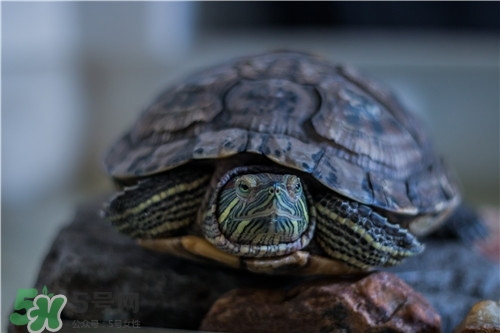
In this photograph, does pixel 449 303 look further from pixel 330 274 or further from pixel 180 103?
pixel 180 103

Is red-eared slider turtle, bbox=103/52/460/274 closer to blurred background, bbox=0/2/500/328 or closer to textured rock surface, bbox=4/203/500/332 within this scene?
textured rock surface, bbox=4/203/500/332

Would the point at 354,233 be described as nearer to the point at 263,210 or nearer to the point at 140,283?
the point at 263,210

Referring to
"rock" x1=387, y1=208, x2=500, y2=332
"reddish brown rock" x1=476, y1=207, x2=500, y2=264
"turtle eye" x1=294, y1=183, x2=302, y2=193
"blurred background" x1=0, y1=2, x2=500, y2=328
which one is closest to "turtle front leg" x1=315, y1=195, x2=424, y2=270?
"turtle eye" x1=294, y1=183, x2=302, y2=193

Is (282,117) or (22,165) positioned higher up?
(282,117)

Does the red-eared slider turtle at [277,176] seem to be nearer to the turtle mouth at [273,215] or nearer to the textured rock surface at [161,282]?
the turtle mouth at [273,215]

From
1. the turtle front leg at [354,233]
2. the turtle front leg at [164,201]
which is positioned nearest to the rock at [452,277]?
the turtle front leg at [354,233]

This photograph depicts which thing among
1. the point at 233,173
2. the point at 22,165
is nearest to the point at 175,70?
the point at 22,165

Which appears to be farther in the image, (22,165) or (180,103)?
(22,165)
